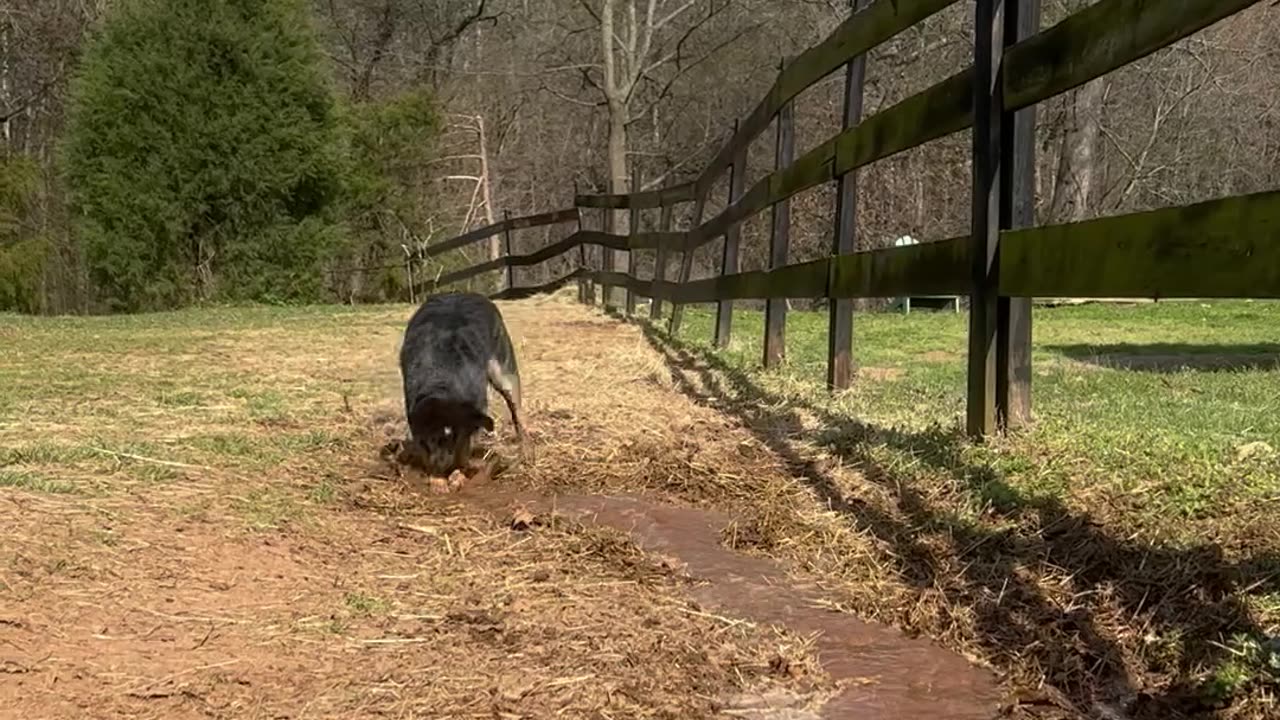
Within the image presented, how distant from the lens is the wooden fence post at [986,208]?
400 centimetres

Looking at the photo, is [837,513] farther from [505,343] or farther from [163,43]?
[163,43]

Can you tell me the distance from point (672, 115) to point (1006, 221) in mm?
23528

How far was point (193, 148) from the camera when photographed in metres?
17.1

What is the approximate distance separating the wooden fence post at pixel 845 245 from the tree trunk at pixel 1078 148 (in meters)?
13.8

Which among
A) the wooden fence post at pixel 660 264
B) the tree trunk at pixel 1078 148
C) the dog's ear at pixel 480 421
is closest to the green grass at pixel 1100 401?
the wooden fence post at pixel 660 264

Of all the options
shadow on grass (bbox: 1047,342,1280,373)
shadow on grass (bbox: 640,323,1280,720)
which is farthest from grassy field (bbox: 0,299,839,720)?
shadow on grass (bbox: 1047,342,1280,373)

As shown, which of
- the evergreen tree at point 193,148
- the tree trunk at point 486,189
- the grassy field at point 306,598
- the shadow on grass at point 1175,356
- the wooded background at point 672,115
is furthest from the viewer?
the tree trunk at point 486,189

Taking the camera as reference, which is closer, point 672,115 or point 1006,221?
point 1006,221

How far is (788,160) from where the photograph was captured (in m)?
7.59

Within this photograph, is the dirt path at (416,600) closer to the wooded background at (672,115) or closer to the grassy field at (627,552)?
the grassy field at (627,552)

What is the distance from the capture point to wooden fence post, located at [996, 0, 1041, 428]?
3990 millimetres

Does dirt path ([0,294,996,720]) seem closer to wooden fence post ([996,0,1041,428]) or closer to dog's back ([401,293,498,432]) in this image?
dog's back ([401,293,498,432])

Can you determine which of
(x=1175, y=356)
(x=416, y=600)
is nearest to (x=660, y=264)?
(x=1175, y=356)

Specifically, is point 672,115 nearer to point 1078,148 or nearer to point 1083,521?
point 1078,148
